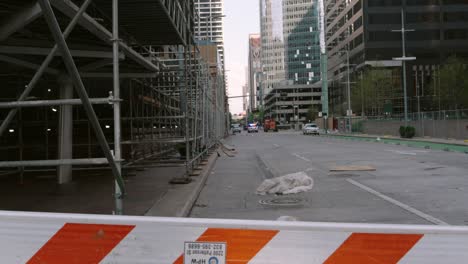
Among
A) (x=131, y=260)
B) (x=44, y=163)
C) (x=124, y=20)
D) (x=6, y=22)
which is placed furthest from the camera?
(x=124, y=20)

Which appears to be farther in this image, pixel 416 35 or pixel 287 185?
pixel 416 35

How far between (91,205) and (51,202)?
972 millimetres

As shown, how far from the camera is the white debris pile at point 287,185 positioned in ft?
36.9

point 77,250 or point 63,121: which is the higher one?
point 63,121

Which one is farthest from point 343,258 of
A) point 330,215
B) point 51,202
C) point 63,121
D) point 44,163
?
point 63,121

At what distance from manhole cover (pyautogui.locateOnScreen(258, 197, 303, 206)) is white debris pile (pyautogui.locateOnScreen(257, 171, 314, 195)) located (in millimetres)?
683

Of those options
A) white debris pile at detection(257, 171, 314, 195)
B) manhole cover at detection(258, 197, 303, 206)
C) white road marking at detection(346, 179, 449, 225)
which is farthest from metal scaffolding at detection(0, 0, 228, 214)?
white road marking at detection(346, 179, 449, 225)

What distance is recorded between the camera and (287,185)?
11.4 metres

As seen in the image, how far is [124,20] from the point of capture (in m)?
11.7

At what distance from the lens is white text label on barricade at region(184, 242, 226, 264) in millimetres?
2945

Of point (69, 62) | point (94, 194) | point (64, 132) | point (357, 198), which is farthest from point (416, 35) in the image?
point (69, 62)

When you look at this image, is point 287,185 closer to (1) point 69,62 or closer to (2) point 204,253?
(1) point 69,62

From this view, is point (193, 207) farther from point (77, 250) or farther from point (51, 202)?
point (77, 250)

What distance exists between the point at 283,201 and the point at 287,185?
133 cm
